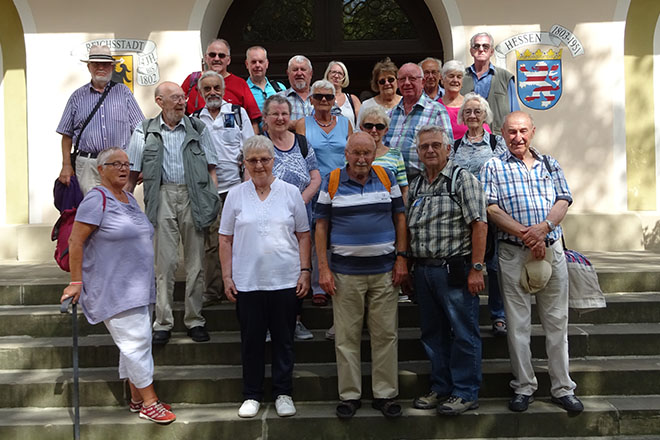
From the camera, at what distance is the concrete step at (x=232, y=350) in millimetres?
4766

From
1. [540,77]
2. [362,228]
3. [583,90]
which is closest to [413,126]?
[362,228]

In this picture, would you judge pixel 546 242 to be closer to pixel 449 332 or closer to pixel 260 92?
pixel 449 332

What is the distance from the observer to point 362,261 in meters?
4.05

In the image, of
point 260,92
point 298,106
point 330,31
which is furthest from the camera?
point 330,31

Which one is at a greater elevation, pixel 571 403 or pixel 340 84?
pixel 340 84

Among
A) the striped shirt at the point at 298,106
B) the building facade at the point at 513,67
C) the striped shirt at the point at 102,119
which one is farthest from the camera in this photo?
the building facade at the point at 513,67

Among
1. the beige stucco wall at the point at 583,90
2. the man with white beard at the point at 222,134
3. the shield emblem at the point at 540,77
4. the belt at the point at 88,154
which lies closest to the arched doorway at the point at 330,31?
the beige stucco wall at the point at 583,90

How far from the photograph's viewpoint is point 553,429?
4.16 meters

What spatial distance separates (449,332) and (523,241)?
2.44 feet

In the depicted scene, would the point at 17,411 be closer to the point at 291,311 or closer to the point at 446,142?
the point at 291,311

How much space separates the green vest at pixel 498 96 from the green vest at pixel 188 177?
92.7 inches

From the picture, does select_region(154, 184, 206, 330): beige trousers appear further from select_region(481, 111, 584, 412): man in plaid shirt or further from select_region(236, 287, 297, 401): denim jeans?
select_region(481, 111, 584, 412): man in plaid shirt

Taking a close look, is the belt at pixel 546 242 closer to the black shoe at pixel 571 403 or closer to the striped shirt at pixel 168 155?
the black shoe at pixel 571 403

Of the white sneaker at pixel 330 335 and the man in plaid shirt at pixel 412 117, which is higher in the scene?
the man in plaid shirt at pixel 412 117
